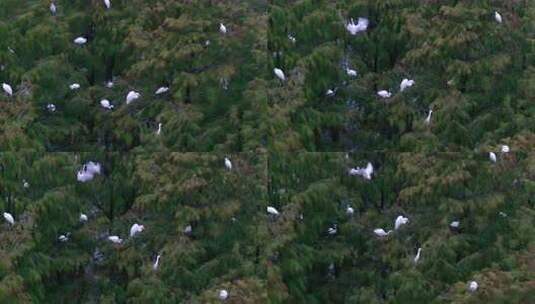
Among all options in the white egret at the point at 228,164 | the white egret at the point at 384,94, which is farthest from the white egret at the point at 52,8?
the white egret at the point at 384,94

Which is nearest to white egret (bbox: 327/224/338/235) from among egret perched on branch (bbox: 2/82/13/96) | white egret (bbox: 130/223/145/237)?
white egret (bbox: 130/223/145/237)

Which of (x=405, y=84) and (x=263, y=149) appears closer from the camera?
(x=263, y=149)

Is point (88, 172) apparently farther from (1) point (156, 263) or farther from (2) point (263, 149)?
(2) point (263, 149)

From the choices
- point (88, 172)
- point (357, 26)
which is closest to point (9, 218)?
point (88, 172)

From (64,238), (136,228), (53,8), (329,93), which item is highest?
(53,8)

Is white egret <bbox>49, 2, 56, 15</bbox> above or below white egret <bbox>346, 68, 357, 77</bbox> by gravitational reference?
above

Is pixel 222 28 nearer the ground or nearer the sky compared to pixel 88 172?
nearer the sky

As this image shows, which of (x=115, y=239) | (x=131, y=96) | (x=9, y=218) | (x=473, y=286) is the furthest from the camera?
(x=131, y=96)

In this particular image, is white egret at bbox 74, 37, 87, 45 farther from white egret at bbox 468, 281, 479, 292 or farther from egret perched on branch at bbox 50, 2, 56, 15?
white egret at bbox 468, 281, 479, 292
